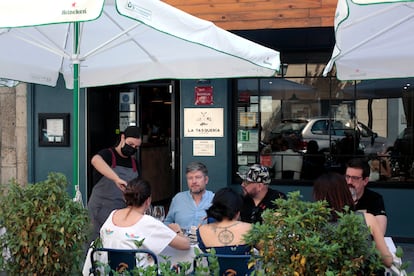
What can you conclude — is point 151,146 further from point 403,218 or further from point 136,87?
point 403,218

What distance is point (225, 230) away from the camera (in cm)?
353

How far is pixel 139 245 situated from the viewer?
3.26m

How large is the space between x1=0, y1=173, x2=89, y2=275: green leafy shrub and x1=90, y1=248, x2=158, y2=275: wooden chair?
0.11m

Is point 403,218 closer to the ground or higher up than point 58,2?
closer to the ground

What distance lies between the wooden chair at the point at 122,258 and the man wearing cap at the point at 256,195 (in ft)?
4.60

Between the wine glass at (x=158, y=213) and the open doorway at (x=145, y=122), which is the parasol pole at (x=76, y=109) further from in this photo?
the open doorway at (x=145, y=122)

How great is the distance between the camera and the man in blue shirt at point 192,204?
4711 millimetres

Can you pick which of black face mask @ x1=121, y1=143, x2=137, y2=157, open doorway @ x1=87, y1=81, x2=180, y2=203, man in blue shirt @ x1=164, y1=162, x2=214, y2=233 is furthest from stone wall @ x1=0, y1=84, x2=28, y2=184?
man in blue shirt @ x1=164, y1=162, x2=214, y2=233

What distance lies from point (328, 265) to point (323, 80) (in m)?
5.10

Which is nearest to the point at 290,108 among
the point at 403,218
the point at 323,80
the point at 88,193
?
the point at 323,80

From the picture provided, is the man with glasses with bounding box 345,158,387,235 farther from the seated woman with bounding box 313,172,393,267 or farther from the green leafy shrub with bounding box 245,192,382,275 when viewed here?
the green leafy shrub with bounding box 245,192,382,275

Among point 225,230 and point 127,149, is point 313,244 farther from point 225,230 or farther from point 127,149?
point 127,149

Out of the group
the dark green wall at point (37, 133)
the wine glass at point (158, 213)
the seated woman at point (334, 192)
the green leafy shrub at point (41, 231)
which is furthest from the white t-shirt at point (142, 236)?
the dark green wall at point (37, 133)

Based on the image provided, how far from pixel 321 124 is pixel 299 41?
1.20 meters
